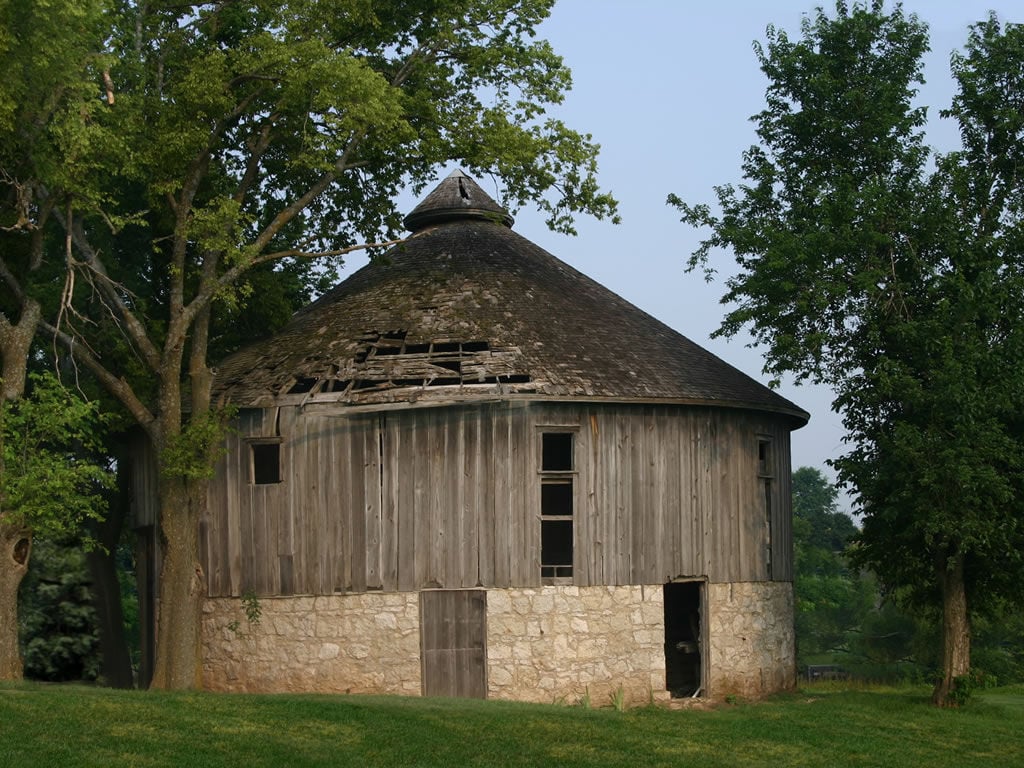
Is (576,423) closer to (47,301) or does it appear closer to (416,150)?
(416,150)

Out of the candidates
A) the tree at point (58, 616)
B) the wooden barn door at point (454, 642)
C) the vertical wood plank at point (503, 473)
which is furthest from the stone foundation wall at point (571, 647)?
the tree at point (58, 616)

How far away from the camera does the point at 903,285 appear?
24656 millimetres

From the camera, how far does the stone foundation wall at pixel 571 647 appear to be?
77.6ft

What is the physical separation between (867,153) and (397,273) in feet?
31.1

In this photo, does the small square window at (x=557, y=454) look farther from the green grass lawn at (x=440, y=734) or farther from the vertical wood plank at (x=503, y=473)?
the green grass lawn at (x=440, y=734)

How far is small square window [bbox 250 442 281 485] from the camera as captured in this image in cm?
2523

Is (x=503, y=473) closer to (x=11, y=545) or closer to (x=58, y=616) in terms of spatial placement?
(x=11, y=545)

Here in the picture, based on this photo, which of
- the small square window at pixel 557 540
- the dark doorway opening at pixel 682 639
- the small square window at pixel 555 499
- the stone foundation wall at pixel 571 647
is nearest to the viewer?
the stone foundation wall at pixel 571 647

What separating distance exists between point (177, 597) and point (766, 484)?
11484mm

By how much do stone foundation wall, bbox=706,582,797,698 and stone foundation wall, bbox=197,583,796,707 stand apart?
0.60m

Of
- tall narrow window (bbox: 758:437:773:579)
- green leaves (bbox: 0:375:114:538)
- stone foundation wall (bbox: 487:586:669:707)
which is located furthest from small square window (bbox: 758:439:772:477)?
green leaves (bbox: 0:375:114:538)

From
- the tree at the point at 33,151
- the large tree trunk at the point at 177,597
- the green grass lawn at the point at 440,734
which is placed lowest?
the green grass lawn at the point at 440,734

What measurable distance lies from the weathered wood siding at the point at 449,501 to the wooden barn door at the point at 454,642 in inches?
11.7

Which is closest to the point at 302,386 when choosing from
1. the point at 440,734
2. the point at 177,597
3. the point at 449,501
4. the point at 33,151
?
the point at 449,501
